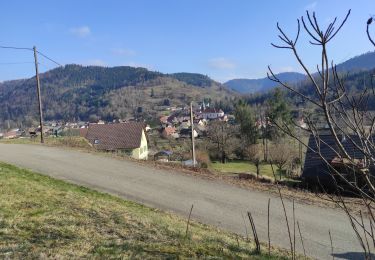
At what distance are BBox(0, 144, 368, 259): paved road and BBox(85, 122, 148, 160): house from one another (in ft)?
92.8

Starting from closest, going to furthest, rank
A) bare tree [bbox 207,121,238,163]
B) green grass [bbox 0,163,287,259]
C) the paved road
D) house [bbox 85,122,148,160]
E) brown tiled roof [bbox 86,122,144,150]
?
green grass [bbox 0,163,287,259] → the paved road → house [bbox 85,122,148,160] → brown tiled roof [bbox 86,122,144,150] → bare tree [bbox 207,121,238,163]

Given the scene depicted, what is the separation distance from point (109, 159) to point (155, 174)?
3.54 m

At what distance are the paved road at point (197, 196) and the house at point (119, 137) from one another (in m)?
28.3

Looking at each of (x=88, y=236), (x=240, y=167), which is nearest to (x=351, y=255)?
(x=88, y=236)

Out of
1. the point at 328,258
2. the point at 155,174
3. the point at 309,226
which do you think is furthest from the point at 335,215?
the point at 155,174

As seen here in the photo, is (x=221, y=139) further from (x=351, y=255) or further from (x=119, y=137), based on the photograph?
(x=351, y=255)

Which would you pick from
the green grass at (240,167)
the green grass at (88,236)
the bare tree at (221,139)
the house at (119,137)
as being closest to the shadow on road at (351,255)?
the green grass at (88,236)

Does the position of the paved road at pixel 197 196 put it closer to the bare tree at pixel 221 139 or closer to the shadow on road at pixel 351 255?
the shadow on road at pixel 351 255

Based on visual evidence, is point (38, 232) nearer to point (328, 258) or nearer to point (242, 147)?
point (328, 258)

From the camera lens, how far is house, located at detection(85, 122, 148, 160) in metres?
48.6

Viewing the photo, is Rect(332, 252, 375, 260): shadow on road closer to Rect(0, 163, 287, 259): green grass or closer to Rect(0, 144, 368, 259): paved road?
Rect(0, 144, 368, 259): paved road

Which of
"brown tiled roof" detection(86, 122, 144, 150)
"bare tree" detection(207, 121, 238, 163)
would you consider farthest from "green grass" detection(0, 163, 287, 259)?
"bare tree" detection(207, 121, 238, 163)

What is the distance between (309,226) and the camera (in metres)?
11.7

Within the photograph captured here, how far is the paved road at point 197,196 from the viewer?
10.6m
